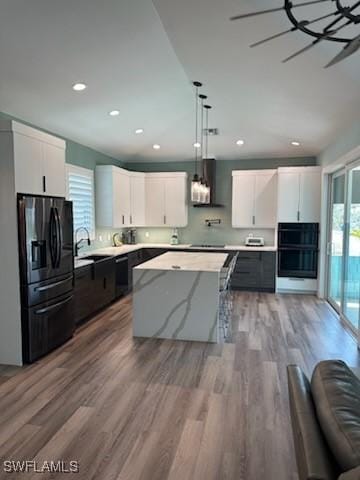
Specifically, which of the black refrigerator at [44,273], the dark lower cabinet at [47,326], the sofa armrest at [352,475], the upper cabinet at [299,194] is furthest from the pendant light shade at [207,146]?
the sofa armrest at [352,475]

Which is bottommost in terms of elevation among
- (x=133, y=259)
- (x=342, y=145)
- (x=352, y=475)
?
(x=133, y=259)

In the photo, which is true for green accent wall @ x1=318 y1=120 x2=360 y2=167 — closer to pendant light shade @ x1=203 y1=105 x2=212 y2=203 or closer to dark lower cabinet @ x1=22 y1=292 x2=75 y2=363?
pendant light shade @ x1=203 y1=105 x2=212 y2=203

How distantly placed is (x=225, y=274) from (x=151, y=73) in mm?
2781

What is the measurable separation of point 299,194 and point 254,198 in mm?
948

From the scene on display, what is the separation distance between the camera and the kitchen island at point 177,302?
4.35m

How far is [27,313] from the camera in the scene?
3.64 meters

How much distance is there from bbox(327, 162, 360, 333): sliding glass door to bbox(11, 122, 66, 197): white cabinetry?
12.7 feet

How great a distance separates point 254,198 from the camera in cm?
739

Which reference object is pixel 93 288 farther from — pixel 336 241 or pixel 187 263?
pixel 336 241

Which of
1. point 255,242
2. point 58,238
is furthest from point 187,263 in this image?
point 255,242

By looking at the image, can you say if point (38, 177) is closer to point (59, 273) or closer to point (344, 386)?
point (59, 273)

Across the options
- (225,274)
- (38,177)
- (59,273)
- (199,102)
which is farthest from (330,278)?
(38,177)

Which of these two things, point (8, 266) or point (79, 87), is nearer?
point (8, 266)

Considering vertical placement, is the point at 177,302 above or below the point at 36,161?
below
